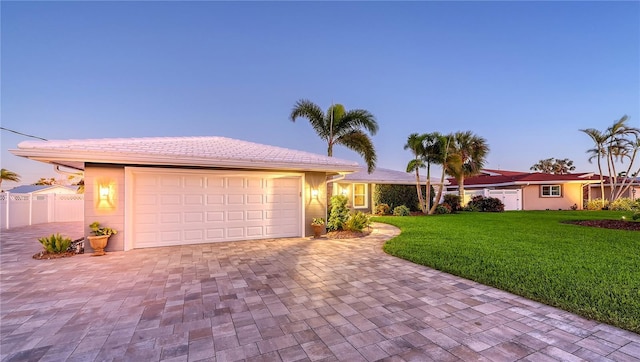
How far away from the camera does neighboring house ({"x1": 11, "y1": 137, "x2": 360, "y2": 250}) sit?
6814 millimetres

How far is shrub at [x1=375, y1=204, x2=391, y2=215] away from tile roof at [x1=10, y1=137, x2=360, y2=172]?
839 centimetres

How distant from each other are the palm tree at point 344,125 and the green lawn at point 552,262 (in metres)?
5.04

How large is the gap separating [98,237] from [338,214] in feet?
22.8

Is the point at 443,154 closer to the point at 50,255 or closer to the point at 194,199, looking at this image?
the point at 194,199

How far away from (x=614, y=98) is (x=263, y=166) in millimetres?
22358

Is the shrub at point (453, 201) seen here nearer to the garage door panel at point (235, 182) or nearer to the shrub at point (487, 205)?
the shrub at point (487, 205)

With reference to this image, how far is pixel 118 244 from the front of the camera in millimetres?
7066

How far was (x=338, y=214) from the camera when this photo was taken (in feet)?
31.9

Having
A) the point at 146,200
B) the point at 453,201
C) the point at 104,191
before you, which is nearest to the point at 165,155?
the point at 146,200

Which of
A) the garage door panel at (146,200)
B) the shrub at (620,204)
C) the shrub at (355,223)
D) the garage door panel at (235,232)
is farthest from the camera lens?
the shrub at (620,204)

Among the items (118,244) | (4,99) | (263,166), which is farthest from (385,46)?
(4,99)

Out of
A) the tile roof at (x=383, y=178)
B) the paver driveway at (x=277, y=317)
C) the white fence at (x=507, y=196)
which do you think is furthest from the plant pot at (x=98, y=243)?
the white fence at (x=507, y=196)

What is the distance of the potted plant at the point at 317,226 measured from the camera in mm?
9039

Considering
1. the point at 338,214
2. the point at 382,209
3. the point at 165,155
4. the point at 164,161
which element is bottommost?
the point at 382,209
